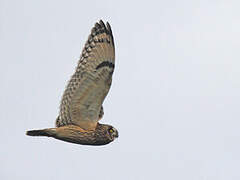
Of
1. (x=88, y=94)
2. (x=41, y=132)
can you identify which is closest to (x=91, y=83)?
(x=88, y=94)

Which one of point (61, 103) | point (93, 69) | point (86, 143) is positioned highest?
point (93, 69)

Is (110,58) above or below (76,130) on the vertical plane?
above

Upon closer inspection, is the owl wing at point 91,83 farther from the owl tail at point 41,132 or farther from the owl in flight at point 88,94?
the owl tail at point 41,132

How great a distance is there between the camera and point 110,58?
10.3m

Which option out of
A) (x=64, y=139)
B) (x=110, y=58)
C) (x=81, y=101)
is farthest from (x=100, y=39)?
(x=64, y=139)

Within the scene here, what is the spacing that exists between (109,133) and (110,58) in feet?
5.01

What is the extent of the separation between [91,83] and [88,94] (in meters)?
0.21

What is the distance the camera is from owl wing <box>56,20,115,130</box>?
10227 millimetres

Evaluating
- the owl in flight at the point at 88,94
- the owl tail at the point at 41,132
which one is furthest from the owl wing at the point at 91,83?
the owl tail at the point at 41,132

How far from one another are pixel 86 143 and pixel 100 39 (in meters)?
1.98

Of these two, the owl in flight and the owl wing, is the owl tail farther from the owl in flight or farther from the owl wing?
the owl wing

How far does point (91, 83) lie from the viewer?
33.6 feet

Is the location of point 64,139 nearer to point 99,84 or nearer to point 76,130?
point 76,130

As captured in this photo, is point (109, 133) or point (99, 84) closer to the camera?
point (99, 84)
